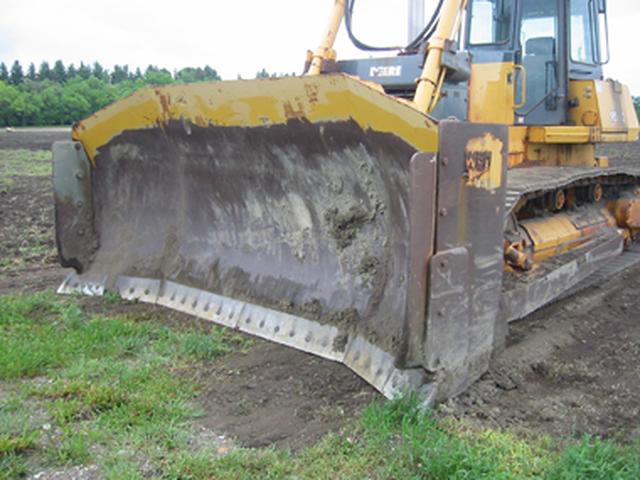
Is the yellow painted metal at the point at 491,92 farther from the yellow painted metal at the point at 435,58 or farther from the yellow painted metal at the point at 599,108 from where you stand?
the yellow painted metal at the point at 599,108

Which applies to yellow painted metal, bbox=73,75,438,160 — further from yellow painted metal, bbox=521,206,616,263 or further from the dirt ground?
yellow painted metal, bbox=521,206,616,263

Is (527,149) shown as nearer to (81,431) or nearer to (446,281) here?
(446,281)

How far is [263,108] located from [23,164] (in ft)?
51.0

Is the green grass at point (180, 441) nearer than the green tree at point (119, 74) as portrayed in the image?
Yes

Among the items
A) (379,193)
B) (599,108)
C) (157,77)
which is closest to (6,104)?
(157,77)

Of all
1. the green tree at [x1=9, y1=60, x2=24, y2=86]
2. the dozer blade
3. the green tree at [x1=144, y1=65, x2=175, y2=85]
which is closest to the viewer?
the dozer blade

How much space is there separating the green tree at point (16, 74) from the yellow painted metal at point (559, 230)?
73.2 metres

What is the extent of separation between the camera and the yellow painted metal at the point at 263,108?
3.04 metres

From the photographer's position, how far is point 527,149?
5406 millimetres

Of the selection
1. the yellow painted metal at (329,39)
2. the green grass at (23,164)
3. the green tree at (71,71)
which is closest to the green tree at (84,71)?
the green tree at (71,71)

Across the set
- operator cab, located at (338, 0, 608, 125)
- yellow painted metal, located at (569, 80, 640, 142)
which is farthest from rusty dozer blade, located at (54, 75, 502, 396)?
yellow painted metal, located at (569, 80, 640, 142)

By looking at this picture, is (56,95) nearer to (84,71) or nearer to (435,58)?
(84,71)

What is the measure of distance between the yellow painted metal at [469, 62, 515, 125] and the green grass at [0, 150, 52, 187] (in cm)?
1030

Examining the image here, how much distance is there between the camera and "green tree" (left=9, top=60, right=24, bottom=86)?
67.8m
